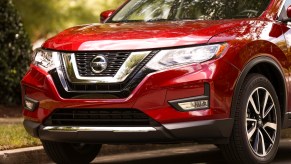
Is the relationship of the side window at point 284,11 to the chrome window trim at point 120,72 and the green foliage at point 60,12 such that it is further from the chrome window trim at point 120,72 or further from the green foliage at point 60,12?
the green foliage at point 60,12

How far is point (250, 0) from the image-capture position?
8312mm

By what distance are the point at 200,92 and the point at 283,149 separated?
3.15 m

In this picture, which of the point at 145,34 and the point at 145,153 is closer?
the point at 145,34

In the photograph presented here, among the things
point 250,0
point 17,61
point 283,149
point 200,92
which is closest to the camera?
point 200,92

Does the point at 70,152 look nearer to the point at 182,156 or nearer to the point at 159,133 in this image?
the point at 159,133

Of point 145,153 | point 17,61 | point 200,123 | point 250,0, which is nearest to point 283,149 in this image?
point 145,153

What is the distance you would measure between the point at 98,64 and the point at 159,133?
768 mm

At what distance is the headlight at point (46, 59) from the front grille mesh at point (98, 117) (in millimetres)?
407

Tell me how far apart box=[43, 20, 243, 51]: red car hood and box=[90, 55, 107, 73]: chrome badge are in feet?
0.32

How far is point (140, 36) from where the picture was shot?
24.0 feet

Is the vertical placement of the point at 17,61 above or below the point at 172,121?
below

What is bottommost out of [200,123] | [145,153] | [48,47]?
[145,153]

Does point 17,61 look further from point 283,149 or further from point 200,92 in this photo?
point 200,92

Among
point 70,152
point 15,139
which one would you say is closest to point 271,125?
point 70,152
